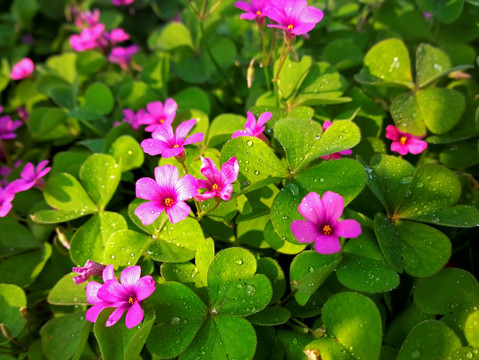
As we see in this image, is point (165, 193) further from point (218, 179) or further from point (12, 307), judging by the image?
point (12, 307)

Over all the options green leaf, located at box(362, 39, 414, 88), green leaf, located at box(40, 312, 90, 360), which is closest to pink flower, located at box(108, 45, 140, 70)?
green leaf, located at box(362, 39, 414, 88)

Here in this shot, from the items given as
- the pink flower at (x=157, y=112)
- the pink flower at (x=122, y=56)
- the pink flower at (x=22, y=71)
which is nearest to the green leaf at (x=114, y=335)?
the pink flower at (x=157, y=112)

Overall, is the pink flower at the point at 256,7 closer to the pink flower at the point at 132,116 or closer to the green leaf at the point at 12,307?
the pink flower at the point at 132,116

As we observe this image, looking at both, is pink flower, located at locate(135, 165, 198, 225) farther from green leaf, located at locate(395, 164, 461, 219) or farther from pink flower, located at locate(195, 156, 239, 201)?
green leaf, located at locate(395, 164, 461, 219)

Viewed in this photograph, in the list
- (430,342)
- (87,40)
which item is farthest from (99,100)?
(430,342)

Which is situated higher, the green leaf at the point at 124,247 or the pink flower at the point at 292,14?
the pink flower at the point at 292,14
